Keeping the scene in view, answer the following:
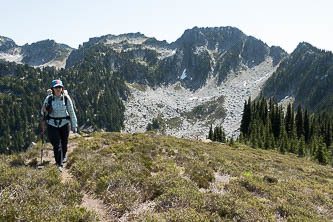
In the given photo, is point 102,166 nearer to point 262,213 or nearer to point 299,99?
point 262,213

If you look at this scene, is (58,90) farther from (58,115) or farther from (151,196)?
(151,196)

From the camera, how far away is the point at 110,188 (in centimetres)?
828

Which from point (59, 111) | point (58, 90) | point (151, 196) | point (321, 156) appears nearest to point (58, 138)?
point (59, 111)

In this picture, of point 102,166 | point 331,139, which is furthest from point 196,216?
point 331,139

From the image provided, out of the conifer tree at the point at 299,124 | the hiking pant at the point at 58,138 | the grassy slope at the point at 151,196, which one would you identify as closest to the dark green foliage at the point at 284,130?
the conifer tree at the point at 299,124

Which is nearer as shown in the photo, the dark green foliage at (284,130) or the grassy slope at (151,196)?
the grassy slope at (151,196)

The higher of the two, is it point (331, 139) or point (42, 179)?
point (42, 179)

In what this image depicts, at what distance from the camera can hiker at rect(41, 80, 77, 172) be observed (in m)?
9.73

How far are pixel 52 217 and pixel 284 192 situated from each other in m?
10.1

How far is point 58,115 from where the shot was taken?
32.2 ft

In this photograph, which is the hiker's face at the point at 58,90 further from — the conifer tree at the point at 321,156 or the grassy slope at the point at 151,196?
the conifer tree at the point at 321,156

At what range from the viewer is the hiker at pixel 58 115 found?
31.9ft

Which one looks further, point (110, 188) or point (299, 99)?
point (299, 99)

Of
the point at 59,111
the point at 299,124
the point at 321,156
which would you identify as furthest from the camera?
the point at 299,124
